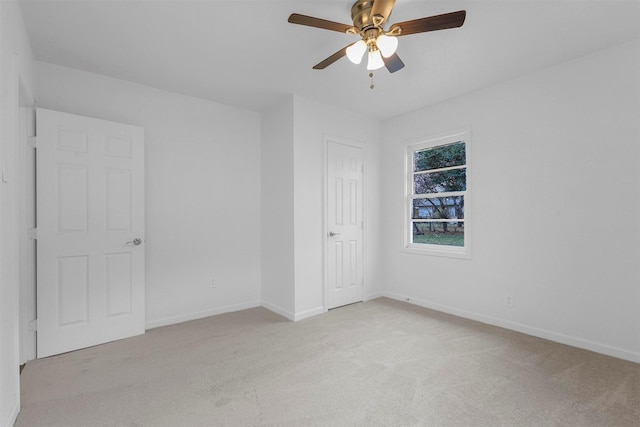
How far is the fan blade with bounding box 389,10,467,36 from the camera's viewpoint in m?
1.78

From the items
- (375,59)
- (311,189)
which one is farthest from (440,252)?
(375,59)

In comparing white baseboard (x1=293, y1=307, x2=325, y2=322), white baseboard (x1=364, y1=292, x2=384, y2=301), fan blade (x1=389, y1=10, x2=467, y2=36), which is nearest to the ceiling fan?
fan blade (x1=389, y1=10, x2=467, y2=36)

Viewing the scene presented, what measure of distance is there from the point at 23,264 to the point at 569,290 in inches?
189

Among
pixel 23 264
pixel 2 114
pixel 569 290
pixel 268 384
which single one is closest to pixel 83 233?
pixel 23 264

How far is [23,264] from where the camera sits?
253cm

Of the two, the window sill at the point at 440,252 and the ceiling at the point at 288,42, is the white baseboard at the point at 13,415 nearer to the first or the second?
the ceiling at the point at 288,42

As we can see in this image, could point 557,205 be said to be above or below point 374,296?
above

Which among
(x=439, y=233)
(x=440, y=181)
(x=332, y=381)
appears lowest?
(x=332, y=381)

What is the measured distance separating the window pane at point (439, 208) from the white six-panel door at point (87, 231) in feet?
11.1

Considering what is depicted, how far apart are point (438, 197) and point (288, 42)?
8.50ft

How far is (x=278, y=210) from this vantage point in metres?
3.81

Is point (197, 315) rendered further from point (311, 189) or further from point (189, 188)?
point (311, 189)

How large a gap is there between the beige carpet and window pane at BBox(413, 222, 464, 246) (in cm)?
107

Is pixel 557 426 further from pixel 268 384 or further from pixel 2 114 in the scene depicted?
pixel 2 114
